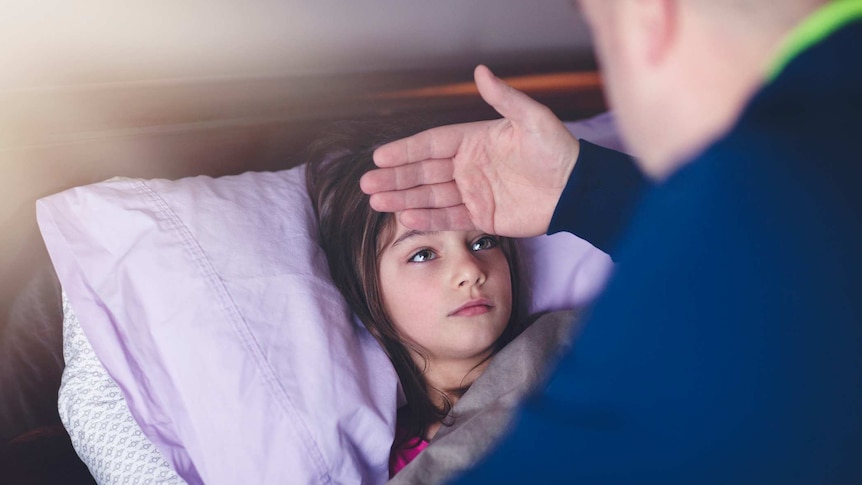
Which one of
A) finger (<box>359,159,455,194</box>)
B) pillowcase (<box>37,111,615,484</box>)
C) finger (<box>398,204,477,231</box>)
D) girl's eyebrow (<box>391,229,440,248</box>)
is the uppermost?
finger (<box>359,159,455,194</box>)

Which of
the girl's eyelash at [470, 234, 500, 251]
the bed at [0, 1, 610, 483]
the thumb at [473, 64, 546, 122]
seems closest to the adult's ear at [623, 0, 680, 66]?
the thumb at [473, 64, 546, 122]

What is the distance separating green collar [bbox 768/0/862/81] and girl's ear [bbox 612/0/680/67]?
68mm

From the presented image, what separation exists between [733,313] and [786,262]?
0.04 metres

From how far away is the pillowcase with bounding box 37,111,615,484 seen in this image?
38.0 inches

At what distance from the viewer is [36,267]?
1093 mm

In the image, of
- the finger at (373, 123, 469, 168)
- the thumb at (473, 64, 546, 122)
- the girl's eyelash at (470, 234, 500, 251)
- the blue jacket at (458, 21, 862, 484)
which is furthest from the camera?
the girl's eyelash at (470, 234, 500, 251)

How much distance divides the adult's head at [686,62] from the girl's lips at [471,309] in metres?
0.59

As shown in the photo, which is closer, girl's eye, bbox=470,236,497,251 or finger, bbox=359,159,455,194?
finger, bbox=359,159,455,194

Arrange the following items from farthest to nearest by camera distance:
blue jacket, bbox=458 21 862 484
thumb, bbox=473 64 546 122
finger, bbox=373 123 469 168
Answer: finger, bbox=373 123 469 168 → thumb, bbox=473 64 546 122 → blue jacket, bbox=458 21 862 484

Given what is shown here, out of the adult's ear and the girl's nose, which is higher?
Answer: the adult's ear

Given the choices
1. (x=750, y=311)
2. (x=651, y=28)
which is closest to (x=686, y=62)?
(x=651, y=28)

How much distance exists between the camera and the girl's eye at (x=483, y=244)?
3.86 feet

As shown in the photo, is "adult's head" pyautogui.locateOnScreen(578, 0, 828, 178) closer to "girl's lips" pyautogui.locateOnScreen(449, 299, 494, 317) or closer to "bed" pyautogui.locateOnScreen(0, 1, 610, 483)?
"girl's lips" pyautogui.locateOnScreen(449, 299, 494, 317)

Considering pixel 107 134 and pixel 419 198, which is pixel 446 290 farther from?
pixel 107 134
